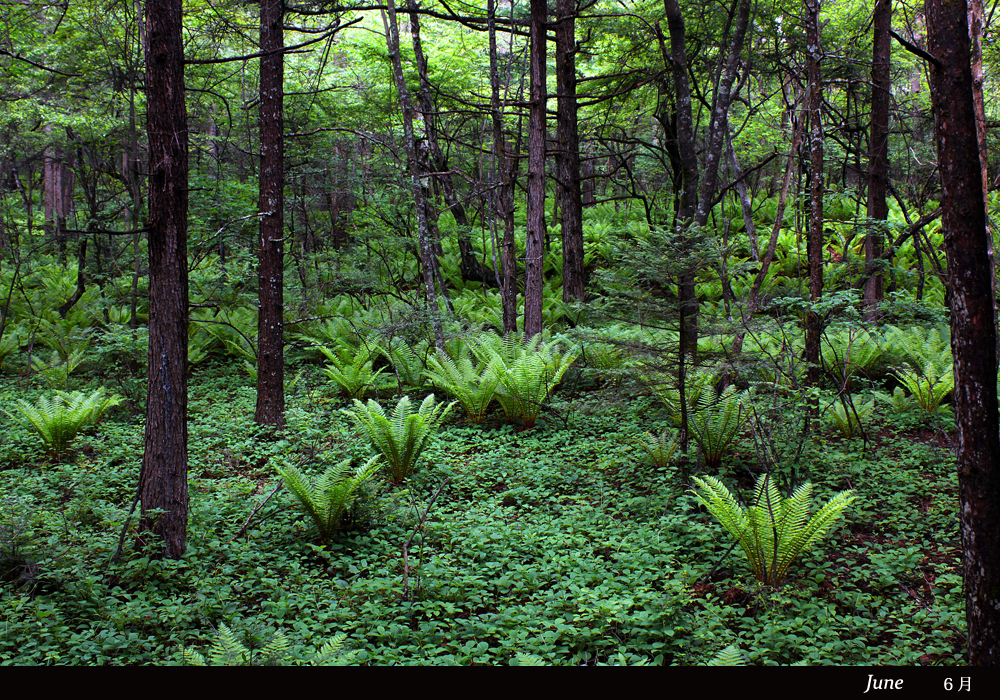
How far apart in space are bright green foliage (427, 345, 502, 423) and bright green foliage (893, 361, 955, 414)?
4.70 m

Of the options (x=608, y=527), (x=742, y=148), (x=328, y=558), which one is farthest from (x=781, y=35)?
(x=328, y=558)

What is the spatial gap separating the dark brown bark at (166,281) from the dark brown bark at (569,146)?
19.0ft

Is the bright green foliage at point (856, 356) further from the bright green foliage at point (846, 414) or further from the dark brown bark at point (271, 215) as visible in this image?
the dark brown bark at point (271, 215)

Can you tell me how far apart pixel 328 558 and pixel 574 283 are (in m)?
7.42

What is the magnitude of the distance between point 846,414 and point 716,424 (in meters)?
1.70

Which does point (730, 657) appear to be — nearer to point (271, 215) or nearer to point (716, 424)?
point (716, 424)

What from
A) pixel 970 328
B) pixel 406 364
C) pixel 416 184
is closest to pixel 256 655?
pixel 970 328

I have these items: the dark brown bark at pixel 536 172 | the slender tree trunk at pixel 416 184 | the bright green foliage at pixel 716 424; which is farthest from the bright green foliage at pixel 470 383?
the bright green foliage at pixel 716 424

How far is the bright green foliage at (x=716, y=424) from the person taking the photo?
5301mm

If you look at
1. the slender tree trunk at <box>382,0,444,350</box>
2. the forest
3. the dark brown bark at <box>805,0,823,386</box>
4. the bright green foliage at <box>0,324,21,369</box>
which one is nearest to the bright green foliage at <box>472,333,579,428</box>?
the forest

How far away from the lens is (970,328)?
2.39m

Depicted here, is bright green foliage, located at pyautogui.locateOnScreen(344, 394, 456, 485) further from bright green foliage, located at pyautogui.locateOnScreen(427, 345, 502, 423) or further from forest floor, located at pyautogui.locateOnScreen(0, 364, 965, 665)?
→ bright green foliage, located at pyautogui.locateOnScreen(427, 345, 502, 423)

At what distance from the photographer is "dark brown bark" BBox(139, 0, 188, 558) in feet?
12.1
